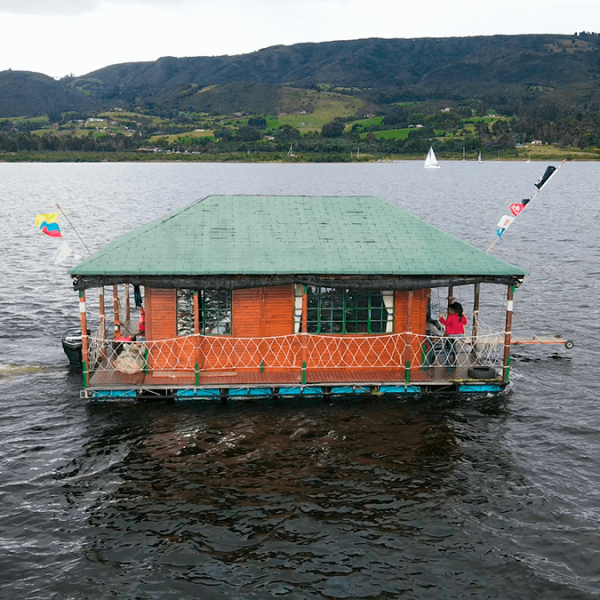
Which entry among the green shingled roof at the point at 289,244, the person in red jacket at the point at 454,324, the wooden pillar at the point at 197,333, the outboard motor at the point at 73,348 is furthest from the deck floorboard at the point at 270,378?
the green shingled roof at the point at 289,244

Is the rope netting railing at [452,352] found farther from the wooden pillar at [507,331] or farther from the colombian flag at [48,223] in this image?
the colombian flag at [48,223]

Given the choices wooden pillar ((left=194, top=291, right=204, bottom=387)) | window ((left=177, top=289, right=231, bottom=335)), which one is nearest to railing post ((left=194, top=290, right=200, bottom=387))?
wooden pillar ((left=194, top=291, right=204, bottom=387))

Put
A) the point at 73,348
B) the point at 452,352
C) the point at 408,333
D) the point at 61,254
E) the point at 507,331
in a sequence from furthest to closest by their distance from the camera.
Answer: the point at 73,348, the point at 452,352, the point at 61,254, the point at 507,331, the point at 408,333

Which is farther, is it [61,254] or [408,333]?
[61,254]

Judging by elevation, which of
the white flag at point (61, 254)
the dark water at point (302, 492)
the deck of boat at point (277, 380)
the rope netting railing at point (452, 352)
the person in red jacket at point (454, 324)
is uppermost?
Result: the white flag at point (61, 254)

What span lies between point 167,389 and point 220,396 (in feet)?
6.09

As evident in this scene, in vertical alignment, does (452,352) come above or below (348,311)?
below

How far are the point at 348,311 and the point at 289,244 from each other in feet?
10.6

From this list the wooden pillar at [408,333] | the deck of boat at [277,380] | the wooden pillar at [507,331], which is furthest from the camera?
the wooden pillar at [507,331]

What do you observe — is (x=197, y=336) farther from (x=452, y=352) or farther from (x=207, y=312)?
(x=452, y=352)

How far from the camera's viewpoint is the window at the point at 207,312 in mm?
23703

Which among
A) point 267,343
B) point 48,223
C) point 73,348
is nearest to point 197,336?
point 267,343

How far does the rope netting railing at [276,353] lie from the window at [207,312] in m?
0.34

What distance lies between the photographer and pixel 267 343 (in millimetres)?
24094
